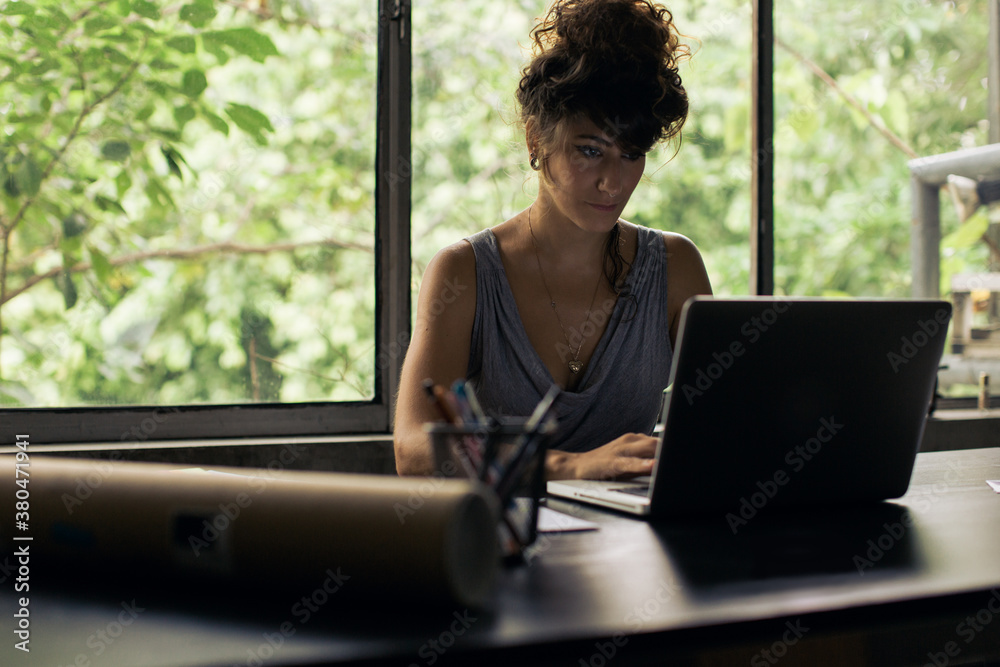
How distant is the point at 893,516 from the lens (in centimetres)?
99

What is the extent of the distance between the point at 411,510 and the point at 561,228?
1212 mm

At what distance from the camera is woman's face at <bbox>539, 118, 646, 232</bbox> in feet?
4.94

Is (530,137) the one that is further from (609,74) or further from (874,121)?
(874,121)

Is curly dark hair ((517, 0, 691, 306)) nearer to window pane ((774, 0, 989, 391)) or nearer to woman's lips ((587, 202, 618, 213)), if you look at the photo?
woman's lips ((587, 202, 618, 213))

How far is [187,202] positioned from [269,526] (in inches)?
61.0

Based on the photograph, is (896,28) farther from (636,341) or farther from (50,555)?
(50,555)

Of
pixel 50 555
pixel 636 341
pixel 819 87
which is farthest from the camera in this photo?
pixel 819 87

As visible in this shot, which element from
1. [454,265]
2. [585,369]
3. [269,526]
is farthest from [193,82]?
[269,526]

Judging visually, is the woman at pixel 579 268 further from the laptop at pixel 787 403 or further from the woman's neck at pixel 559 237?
the laptop at pixel 787 403

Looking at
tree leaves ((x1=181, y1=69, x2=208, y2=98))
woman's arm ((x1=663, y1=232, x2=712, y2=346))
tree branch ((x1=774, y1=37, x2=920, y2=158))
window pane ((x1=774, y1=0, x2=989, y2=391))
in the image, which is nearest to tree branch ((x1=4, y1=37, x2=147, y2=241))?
tree leaves ((x1=181, y1=69, x2=208, y2=98))

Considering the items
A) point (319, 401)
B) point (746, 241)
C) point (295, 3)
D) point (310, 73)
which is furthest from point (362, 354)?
point (746, 241)

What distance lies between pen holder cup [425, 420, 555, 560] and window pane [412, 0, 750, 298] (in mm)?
1100

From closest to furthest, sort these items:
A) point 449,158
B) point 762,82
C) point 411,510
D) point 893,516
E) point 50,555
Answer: point 411,510
point 50,555
point 893,516
point 449,158
point 762,82

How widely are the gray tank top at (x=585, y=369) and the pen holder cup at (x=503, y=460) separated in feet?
2.72
